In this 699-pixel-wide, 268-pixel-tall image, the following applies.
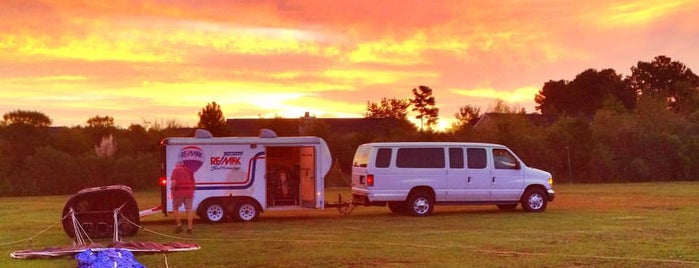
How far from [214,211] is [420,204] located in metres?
5.17

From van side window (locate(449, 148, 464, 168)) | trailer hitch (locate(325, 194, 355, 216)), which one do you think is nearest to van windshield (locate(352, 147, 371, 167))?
trailer hitch (locate(325, 194, 355, 216))

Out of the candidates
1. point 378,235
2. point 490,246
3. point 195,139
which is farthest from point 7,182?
point 490,246

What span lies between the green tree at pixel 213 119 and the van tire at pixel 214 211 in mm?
32869

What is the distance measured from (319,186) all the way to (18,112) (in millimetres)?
30969

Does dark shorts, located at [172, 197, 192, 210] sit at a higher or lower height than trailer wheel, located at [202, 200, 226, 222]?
higher

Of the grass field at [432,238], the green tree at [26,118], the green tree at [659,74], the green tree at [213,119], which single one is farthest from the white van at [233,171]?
the green tree at [659,74]

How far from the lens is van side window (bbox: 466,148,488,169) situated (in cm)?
2250

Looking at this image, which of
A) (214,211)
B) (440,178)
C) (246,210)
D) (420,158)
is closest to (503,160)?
(440,178)

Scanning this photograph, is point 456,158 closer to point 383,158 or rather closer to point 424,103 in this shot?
point 383,158

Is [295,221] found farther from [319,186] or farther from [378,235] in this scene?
[378,235]

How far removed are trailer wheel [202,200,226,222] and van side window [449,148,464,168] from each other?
5.95 m

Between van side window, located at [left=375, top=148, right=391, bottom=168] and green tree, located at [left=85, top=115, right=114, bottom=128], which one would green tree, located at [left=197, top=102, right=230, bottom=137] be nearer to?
green tree, located at [left=85, top=115, right=114, bottom=128]

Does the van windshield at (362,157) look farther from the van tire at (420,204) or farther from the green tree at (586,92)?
the green tree at (586,92)

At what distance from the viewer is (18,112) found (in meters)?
46.8
